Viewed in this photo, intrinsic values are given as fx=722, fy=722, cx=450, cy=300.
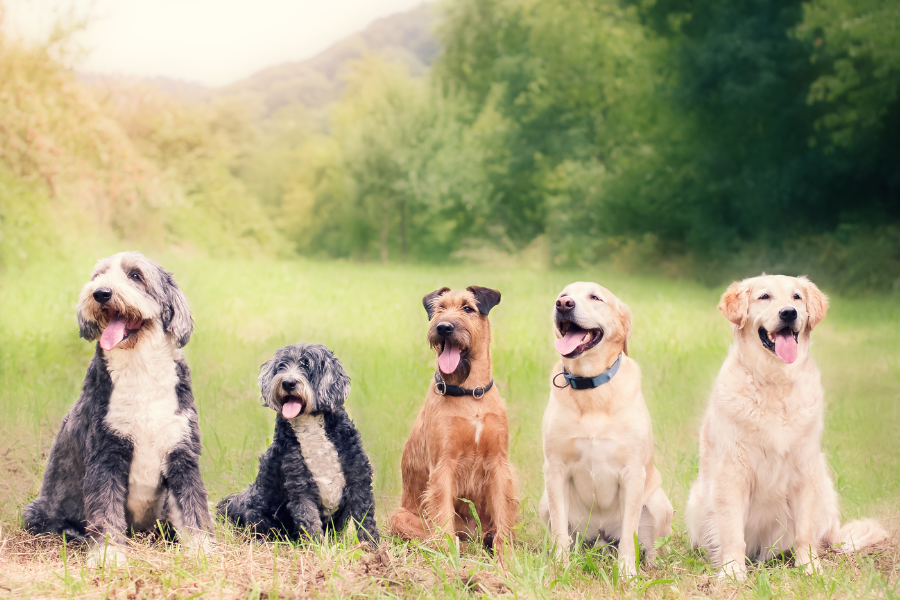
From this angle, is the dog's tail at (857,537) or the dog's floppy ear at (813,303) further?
the dog's tail at (857,537)

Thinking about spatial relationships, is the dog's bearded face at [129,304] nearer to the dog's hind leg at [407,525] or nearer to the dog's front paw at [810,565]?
the dog's hind leg at [407,525]

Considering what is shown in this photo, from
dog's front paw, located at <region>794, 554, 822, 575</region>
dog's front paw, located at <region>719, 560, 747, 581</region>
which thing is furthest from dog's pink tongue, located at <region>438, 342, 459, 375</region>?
dog's front paw, located at <region>794, 554, 822, 575</region>

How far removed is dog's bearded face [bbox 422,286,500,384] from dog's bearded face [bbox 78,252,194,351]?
134cm

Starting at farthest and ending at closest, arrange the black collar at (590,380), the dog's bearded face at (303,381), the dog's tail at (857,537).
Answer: the dog's tail at (857,537) < the black collar at (590,380) < the dog's bearded face at (303,381)

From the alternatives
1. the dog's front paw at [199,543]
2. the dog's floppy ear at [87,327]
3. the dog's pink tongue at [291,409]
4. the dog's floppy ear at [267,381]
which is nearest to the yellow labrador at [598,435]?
the dog's pink tongue at [291,409]

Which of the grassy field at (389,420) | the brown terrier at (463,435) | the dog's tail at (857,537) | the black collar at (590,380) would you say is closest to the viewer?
the grassy field at (389,420)

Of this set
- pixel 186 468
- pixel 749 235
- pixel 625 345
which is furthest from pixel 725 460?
pixel 749 235

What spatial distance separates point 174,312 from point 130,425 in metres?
0.61

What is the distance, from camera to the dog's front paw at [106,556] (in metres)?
3.50

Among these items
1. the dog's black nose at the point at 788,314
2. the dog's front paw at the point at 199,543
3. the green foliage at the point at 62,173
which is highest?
the green foliage at the point at 62,173

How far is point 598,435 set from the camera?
→ 12.4 ft

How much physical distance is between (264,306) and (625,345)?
8659mm

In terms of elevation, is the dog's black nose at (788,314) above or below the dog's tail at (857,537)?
above

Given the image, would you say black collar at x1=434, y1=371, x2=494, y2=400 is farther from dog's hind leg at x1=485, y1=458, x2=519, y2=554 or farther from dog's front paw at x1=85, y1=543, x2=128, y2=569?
dog's front paw at x1=85, y1=543, x2=128, y2=569
